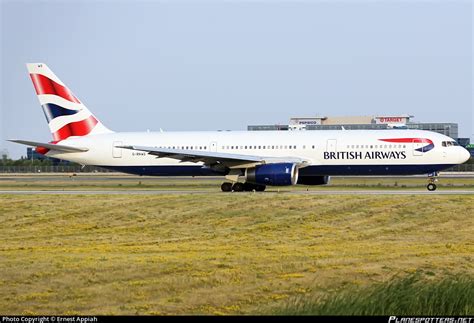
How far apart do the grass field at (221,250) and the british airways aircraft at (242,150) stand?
771 centimetres

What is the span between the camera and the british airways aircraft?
46.0 meters

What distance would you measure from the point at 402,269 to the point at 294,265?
280cm

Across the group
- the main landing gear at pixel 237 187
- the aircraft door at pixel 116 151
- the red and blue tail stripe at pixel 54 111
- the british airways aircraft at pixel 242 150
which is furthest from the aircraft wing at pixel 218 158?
the red and blue tail stripe at pixel 54 111

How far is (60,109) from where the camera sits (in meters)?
51.9

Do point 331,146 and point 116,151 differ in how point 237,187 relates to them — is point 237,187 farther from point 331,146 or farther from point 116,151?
point 116,151

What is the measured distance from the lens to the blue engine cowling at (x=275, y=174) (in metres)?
43.4

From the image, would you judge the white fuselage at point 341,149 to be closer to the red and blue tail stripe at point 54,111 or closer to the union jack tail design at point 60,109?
the union jack tail design at point 60,109

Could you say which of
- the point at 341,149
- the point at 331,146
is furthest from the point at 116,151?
the point at 341,149

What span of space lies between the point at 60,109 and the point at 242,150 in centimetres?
1180

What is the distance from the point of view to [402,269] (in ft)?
72.5

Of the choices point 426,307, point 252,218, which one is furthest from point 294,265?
point 252,218

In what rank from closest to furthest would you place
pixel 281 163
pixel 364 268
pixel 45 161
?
pixel 364 268 < pixel 281 163 < pixel 45 161

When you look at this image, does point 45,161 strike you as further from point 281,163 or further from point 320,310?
point 320,310

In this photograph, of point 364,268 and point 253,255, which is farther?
point 253,255
